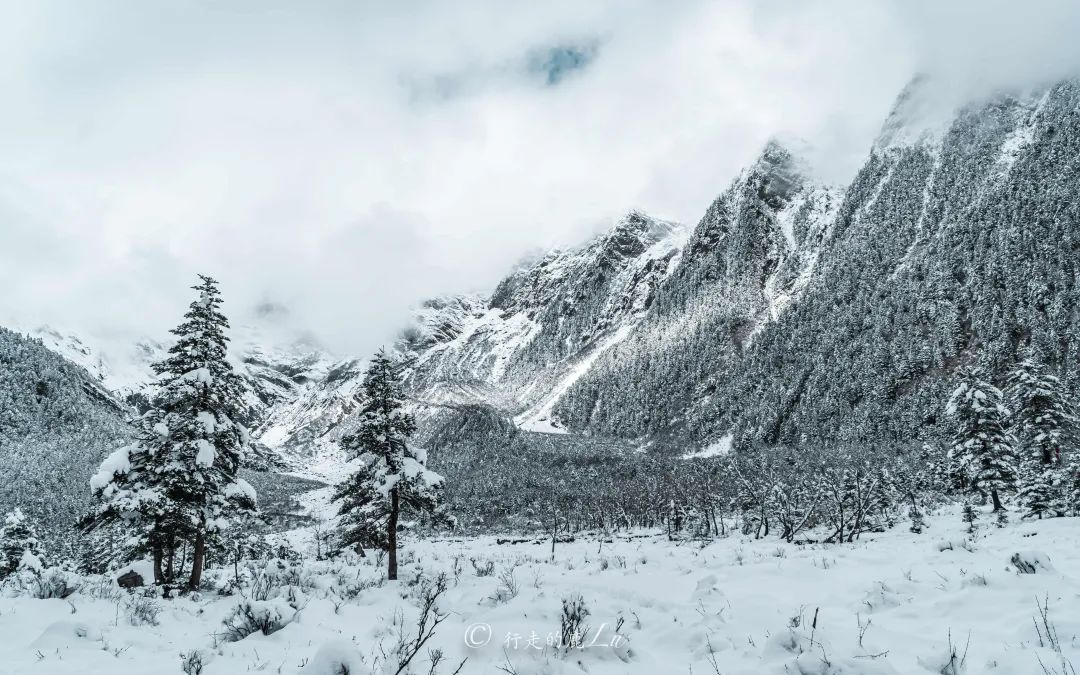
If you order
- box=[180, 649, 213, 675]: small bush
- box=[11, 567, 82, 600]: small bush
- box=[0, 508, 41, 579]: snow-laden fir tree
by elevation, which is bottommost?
box=[0, 508, 41, 579]: snow-laden fir tree

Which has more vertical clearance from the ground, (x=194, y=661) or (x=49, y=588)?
(x=49, y=588)

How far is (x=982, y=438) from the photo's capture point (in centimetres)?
3247

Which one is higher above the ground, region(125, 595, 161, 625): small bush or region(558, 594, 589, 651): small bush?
region(558, 594, 589, 651): small bush

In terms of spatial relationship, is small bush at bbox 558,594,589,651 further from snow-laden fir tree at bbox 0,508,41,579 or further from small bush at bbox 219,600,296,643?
snow-laden fir tree at bbox 0,508,41,579

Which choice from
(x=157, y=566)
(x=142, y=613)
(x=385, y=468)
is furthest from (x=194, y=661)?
(x=157, y=566)

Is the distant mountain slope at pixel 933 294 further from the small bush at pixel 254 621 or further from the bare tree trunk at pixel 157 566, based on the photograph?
the bare tree trunk at pixel 157 566

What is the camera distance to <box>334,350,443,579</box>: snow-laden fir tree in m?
21.2

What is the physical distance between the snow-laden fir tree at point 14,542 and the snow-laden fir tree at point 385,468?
20.4 meters

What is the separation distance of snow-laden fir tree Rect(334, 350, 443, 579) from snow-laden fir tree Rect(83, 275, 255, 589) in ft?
14.0

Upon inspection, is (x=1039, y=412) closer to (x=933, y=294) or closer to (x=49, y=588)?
(x=49, y=588)

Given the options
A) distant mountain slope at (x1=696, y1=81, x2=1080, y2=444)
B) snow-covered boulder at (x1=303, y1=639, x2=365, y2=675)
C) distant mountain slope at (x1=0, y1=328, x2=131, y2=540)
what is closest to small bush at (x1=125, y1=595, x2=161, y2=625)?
snow-covered boulder at (x1=303, y1=639, x2=365, y2=675)

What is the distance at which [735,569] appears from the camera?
12109 mm

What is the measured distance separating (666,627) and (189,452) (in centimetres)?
1633

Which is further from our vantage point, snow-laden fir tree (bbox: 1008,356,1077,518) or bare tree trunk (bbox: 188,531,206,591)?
snow-laden fir tree (bbox: 1008,356,1077,518)
